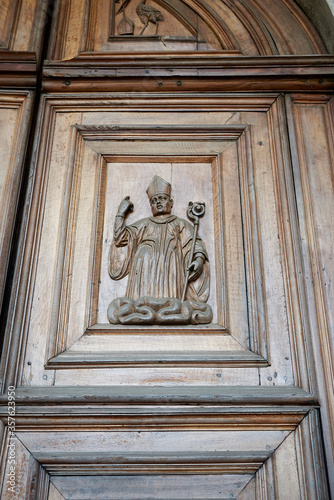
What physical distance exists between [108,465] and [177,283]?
74cm

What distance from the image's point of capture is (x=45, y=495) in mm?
1699

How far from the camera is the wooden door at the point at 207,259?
1.73m

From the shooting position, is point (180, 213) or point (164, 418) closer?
point (164, 418)

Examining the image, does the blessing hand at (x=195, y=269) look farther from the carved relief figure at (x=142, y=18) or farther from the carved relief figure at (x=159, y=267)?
the carved relief figure at (x=142, y=18)

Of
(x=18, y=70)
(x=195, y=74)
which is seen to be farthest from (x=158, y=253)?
(x=18, y=70)

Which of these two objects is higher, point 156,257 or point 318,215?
point 318,215

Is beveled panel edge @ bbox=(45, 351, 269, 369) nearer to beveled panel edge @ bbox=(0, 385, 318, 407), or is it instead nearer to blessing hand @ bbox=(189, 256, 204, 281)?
beveled panel edge @ bbox=(0, 385, 318, 407)

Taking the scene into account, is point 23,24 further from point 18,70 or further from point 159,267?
point 159,267

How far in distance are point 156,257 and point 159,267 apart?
0.05 meters

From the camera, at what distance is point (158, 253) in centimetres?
217

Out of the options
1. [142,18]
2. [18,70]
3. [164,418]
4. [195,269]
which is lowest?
[164,418]

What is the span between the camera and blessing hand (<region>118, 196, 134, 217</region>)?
223 centimetres

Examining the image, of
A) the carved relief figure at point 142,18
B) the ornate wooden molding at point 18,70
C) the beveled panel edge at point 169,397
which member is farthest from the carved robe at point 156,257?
the carved relief figure at point 142,18

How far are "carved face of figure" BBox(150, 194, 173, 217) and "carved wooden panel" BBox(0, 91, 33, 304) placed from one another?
1.94ft
